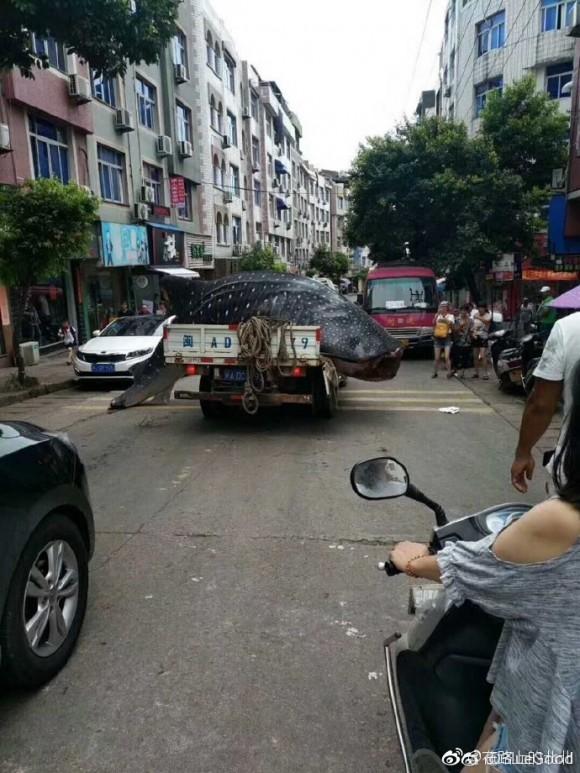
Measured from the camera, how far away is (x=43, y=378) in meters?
13.3

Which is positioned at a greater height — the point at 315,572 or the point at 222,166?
the point at 222,166

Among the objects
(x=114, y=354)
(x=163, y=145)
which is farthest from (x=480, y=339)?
(x=163, y=145)

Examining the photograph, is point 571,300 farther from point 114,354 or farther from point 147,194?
point 147,194

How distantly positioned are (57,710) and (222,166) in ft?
109

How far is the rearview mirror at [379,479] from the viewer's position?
76.7 inches

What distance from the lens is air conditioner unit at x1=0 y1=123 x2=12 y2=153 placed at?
14.4 m

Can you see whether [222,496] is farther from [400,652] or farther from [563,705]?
[563,705]

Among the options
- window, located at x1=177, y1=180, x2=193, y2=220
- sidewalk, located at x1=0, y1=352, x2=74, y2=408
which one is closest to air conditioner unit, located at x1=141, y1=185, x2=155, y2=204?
window, located at x1=177, y1=180, x2=193, y2=220

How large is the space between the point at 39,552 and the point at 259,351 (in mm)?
4953

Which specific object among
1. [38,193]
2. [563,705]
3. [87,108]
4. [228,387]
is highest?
[87,108]

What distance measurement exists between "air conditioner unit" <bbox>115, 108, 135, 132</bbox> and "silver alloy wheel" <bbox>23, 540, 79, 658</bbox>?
21.4 metres

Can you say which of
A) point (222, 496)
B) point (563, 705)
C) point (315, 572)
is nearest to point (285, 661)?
point (315, 572)

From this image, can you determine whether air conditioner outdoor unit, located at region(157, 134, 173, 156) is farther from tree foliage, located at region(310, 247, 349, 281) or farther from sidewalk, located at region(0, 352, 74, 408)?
tree foliage, located at region(310, 247, 349, 281)

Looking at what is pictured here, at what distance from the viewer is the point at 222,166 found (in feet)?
108
